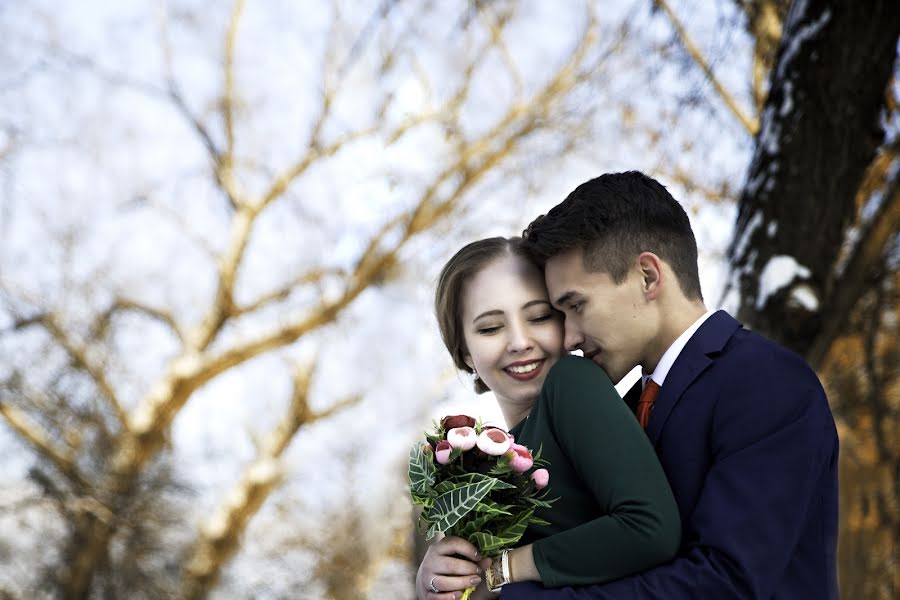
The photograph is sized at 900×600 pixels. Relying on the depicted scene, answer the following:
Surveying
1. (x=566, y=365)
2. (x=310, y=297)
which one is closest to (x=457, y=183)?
(x=310, y=297)

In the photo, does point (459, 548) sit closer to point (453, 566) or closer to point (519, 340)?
point (453, 566)

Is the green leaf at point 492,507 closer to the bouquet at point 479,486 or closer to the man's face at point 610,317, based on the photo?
the bouquet at point 479,486

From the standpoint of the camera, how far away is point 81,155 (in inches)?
555

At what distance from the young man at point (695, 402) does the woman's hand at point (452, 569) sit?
0.12 meters

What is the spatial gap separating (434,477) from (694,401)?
24.9 inches

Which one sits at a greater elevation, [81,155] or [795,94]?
[81,155]

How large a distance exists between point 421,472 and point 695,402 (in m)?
0.67

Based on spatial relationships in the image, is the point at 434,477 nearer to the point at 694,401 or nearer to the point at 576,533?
the point at 576,533

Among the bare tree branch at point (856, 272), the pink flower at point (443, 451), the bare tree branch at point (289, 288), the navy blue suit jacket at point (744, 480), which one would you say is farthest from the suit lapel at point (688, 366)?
the bare tree branch at point (289, 288)

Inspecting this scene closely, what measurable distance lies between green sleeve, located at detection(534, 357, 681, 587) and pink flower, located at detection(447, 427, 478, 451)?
22cm

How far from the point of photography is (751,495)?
78.1 inches

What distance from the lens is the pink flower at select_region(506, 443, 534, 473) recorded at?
217cm

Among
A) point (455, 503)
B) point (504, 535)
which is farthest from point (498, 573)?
point (455, 503)

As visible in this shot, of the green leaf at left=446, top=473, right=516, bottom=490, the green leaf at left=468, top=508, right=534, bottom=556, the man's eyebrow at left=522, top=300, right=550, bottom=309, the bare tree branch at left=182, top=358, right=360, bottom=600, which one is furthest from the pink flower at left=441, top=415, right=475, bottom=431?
the bare tree branch at left=182, top=358, right=360, bottom=600
